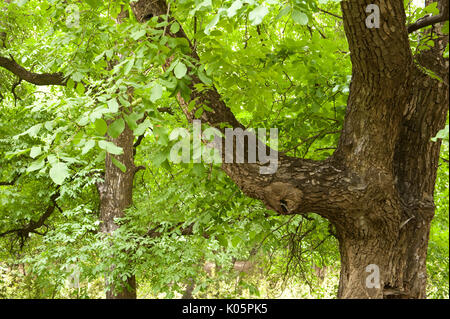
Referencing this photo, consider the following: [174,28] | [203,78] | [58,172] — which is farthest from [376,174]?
[58,172]

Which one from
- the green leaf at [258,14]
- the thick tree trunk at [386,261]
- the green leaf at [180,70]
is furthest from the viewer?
the thick tree trunk at [386,261]

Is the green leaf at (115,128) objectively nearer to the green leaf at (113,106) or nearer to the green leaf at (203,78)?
the green leaf at (113,106)

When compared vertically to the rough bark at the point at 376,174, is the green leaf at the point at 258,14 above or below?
above

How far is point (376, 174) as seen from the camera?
2799mm

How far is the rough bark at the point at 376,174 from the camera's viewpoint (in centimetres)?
271

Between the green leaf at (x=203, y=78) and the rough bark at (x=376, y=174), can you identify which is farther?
the rough bark at (x=376, y=174)

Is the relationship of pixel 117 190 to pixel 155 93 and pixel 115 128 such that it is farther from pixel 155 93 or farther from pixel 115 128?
pixel 155 93

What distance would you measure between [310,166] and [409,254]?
0.94 meters

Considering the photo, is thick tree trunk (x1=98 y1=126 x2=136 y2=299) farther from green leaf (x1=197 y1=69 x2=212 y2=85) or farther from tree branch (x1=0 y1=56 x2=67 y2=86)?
green leaf (x1=197 y1=69 x2=212 y2=85)

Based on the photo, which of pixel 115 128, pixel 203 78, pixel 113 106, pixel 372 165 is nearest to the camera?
pixel 113 106

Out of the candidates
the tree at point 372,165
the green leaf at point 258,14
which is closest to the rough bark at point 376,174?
the tree at point 372,165

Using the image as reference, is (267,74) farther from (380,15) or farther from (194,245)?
(194,245)
